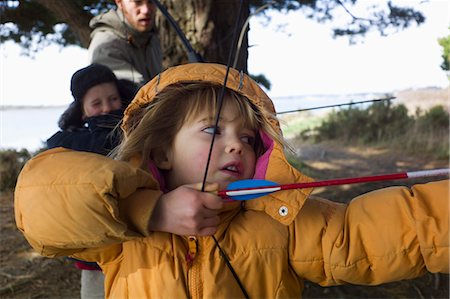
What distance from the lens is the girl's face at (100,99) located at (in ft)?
5.08

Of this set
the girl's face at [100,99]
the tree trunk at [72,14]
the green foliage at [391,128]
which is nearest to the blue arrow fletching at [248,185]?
A: the girl's face at [100,99]

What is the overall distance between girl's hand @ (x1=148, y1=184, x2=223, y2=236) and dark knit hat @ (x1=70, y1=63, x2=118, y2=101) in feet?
2.52

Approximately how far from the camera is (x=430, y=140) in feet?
20.5

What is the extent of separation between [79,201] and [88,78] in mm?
831

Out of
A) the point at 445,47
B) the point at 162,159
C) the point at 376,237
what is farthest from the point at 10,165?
the point at 376,237

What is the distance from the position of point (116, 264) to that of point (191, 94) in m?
0.42

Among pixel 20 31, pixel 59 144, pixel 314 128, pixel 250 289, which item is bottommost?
pixel 314 128

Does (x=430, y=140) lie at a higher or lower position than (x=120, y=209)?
lower

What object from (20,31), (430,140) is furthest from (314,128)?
(20,31)

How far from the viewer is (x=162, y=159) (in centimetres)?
114

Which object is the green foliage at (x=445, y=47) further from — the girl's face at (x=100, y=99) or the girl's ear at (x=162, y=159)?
the girl's ear at (x=162, y=159)

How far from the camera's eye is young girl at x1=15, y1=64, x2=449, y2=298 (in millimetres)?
828

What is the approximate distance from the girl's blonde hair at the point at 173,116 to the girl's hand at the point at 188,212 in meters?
0.22

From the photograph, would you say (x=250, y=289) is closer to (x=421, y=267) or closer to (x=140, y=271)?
(x=140, y=271)
